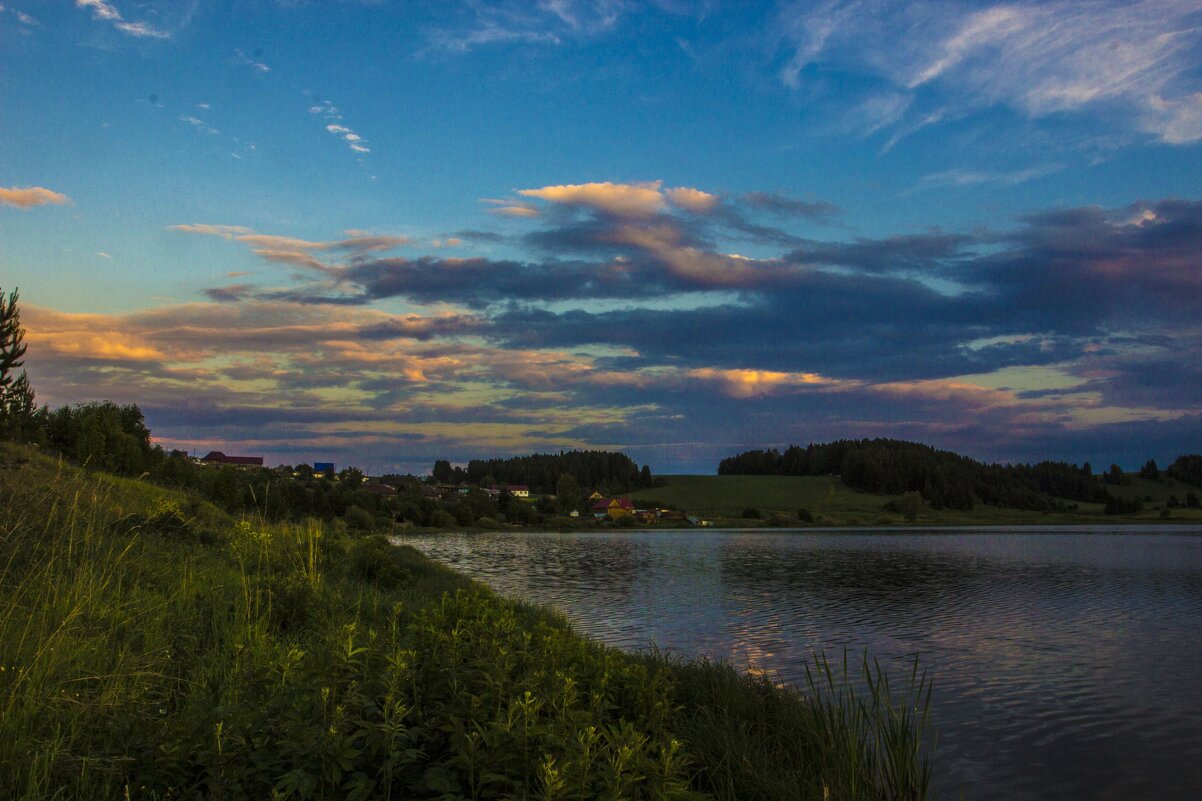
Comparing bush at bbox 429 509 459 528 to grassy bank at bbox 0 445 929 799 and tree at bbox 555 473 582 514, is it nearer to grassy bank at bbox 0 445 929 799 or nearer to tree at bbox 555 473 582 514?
tree at bbox 555 473 582 514

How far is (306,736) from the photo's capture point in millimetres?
5012

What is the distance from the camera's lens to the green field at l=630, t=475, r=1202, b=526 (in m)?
160

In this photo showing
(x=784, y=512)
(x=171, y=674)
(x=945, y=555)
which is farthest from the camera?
(x=784, y=512)

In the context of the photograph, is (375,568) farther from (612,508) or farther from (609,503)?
(609,503)

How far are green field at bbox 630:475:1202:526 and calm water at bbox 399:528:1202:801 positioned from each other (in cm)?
10905

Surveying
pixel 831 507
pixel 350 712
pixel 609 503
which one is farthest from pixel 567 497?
pixel 350 712

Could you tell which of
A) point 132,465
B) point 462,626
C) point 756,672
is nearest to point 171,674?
point 462,626

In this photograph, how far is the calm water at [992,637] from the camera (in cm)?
1218

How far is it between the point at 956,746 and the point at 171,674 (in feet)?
39.4

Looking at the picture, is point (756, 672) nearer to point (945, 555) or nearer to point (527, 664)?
point (527, 664)

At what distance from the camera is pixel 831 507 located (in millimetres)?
167375

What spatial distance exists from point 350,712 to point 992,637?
914 inches

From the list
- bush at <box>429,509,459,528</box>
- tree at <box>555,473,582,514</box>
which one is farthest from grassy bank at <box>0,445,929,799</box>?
tree at <box>555,473,582,514</box>

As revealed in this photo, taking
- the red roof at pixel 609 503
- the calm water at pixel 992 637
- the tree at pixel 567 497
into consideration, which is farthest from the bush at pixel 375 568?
the red roof at pixel 609 503
